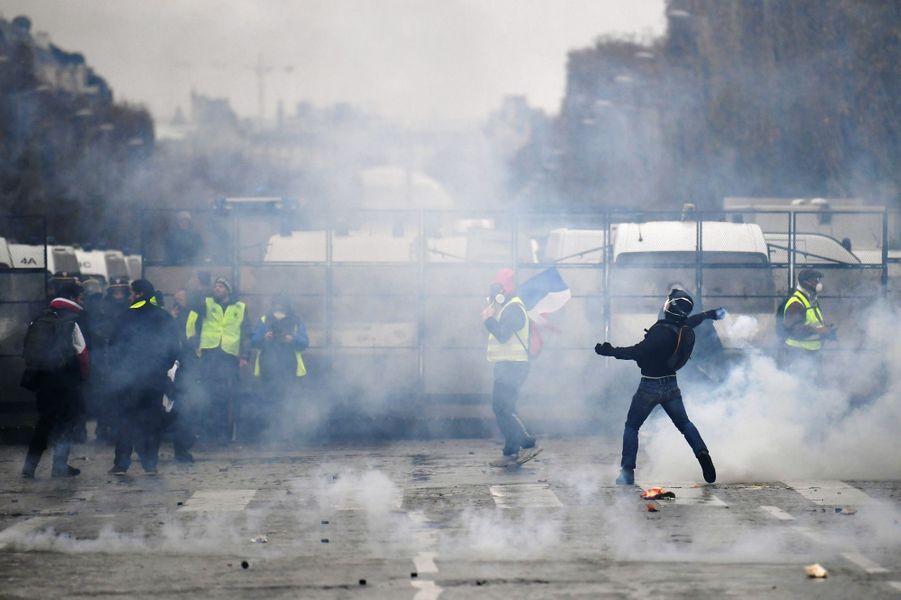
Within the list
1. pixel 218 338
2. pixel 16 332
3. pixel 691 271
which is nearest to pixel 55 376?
pixel 218 338

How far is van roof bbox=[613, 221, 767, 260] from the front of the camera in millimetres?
18547

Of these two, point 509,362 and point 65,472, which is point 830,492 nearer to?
point 509,362

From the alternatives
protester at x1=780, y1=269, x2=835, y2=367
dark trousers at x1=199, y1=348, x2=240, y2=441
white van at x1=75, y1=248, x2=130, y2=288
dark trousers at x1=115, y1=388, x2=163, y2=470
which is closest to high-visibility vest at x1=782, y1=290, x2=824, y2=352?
protester at x1=780, y1=269, x2=835, y2=367

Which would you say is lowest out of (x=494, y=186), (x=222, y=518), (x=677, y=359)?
(x=222, y=518)

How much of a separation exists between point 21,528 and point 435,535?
9.62 feet

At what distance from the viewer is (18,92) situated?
3281 centimetres

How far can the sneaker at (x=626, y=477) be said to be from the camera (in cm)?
1250

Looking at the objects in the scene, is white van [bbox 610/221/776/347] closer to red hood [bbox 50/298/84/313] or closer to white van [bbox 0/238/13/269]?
red hood [bbox 50/298/84/313]

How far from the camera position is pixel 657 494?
11.6 meters

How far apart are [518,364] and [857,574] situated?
6.41 m

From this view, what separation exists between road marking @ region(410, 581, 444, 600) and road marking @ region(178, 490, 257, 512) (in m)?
3.52

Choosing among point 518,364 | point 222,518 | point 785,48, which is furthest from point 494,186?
point 222,518

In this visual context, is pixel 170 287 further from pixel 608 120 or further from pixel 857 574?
pixel 608 120

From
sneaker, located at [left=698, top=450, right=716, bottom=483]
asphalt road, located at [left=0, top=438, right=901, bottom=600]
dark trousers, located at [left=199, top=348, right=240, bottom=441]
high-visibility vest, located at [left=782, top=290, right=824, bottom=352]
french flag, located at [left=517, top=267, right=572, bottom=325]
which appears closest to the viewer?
asphalt road, located at [left=0, top=438, right=901, bottom=600]
